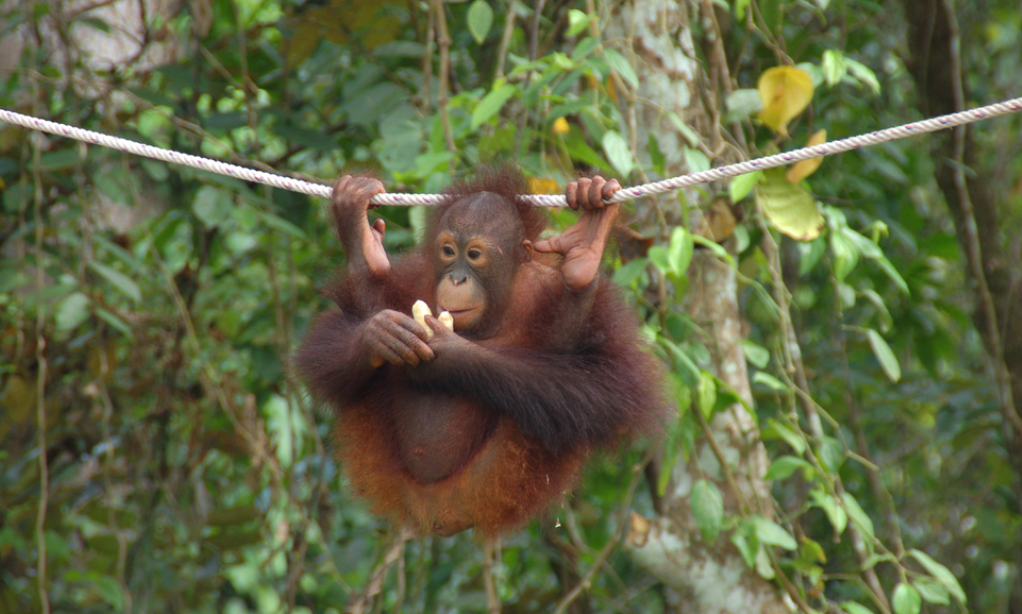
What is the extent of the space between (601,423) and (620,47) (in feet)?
4.28

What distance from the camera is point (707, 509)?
2410 millimetres

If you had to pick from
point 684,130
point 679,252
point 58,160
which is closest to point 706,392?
point 679,252

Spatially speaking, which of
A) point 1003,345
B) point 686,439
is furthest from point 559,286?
point 1003,345

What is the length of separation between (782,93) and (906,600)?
143cm

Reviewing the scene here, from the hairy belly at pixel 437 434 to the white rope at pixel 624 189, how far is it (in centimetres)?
44

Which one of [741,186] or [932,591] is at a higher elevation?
[741,186]

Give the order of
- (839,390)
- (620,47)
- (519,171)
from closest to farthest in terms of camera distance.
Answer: (519,171), (620,47), (839,390)

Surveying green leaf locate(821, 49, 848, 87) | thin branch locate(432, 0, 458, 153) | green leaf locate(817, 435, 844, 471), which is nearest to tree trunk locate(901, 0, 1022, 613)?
green leaf locate(821, 49, 848, 87)

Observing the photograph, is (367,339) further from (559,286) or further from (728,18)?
(728,18)

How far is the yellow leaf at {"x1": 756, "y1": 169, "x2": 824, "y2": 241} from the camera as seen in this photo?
2.51m

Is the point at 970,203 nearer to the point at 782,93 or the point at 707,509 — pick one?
the point at 782,93

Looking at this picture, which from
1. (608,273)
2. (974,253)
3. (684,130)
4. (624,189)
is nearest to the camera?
(624,189)

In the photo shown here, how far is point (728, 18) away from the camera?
3482mm

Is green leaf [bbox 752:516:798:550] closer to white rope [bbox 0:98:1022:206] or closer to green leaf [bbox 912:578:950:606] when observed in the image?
green leaf [bbox 912:578:950:606]
